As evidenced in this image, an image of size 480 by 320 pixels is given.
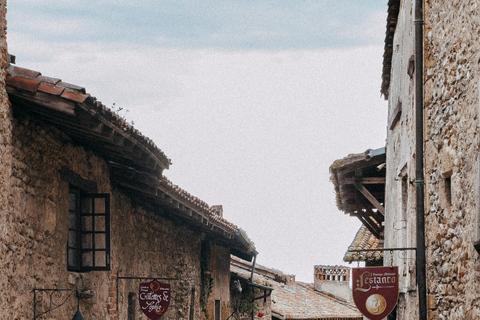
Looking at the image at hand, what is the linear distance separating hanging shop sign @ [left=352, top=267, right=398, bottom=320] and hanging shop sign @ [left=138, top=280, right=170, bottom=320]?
3384mm

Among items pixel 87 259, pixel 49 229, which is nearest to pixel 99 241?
pixel 87 259

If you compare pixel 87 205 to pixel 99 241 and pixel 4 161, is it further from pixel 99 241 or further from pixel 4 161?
pixel 4 161

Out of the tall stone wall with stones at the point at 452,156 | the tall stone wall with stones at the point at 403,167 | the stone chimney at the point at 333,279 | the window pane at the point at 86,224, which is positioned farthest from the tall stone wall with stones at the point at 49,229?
the stone chimney at the point at 333,279

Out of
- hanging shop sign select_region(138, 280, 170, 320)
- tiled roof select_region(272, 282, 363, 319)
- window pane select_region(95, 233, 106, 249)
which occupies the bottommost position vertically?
tiled roof select_region(272, 282, 363, 319)

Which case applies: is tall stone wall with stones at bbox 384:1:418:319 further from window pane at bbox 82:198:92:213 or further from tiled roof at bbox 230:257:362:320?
tiled roof at bbox 230:257:362:320

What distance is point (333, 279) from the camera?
138 ft

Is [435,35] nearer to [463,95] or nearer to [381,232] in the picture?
[463,95]

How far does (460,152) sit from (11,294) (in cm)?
461

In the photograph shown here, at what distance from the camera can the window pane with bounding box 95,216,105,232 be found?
9.64 metres

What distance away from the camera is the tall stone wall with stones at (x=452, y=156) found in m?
6.02

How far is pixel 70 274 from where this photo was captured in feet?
29.0

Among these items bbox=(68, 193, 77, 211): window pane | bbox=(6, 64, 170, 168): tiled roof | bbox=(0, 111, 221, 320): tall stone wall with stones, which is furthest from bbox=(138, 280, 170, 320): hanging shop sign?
bbox=(6, 64, 170, 168): tiled roof

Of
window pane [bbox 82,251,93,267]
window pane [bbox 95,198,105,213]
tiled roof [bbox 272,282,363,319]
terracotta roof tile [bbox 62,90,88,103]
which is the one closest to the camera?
terracotta roof tile [bbox 62,90,88,103]

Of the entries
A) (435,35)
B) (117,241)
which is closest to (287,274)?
(117,241)
